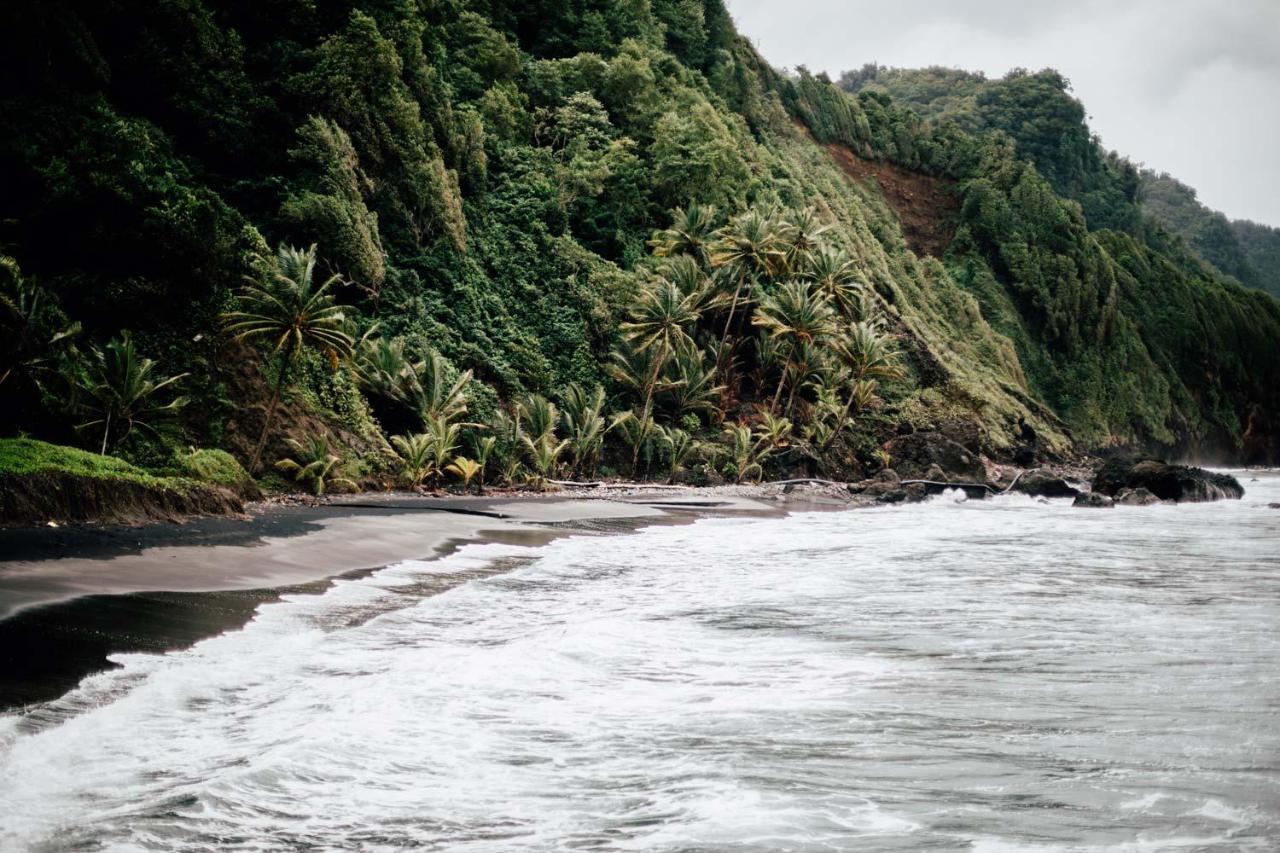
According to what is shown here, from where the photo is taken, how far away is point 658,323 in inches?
1341

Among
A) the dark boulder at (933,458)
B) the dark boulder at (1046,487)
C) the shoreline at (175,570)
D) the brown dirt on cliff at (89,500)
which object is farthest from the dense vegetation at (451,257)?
the dark boulder at (1046,487)

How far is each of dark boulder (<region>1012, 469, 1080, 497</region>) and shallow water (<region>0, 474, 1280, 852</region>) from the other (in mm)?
26335

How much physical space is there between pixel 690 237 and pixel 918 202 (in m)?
42.8

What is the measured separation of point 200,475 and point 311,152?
15224mm

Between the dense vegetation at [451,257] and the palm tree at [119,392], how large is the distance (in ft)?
0.24

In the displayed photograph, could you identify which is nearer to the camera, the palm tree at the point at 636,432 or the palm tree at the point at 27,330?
the palm tree at the point at 27,330

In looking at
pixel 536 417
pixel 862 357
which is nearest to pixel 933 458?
pixel 862 357

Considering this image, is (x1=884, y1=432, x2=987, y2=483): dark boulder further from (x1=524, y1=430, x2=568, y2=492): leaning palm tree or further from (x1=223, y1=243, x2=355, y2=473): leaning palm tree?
(x1=223, y1=243, x2=355, y2=473): leaning palm tree

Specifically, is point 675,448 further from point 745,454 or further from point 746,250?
point 746,250

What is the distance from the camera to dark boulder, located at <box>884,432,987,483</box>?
39.8m

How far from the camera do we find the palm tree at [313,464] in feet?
66.8

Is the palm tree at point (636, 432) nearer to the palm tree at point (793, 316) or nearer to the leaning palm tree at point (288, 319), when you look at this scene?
the palm tree at point (793, 316)

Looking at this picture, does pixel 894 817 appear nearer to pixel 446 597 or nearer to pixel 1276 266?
pixel 446 597

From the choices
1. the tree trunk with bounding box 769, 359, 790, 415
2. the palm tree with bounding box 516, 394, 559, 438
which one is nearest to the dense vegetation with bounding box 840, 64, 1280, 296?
the tree trunk with bounding box 769, 359, 790, 415
